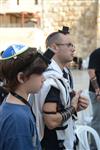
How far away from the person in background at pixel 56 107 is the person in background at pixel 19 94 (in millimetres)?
629

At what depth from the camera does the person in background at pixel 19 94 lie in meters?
2.03

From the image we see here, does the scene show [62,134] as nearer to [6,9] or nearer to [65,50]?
[65,50]

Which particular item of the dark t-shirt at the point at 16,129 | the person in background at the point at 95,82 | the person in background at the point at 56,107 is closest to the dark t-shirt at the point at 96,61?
the person in background at the point at 95,82

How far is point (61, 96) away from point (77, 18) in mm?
27587

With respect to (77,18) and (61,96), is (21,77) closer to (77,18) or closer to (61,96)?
(61,96)

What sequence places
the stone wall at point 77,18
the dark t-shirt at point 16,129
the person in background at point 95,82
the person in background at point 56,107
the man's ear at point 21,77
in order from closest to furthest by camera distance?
the dark t-shirt at point 16,129
the man's ear at point 21,77
the person in background at point 56,107
the person in background at point 95,82
the stone wall at point 77,18

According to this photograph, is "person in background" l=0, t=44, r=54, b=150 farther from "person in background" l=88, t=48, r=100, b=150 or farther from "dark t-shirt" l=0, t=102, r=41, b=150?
"person in background" l=88, t=48, r=100, b=150

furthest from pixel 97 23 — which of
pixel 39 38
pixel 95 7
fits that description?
pixel 39 38

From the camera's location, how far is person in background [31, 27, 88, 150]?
287 centimetres

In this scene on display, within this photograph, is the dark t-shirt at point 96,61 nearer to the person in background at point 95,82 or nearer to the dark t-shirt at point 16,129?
the person in background at point 95,82

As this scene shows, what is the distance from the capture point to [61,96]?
296 centimetres

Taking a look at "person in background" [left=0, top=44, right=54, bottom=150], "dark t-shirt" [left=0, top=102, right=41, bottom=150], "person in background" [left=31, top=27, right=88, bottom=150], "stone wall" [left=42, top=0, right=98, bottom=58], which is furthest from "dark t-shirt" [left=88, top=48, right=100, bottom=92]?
"stone wall" [left=42, top=0, right=98, bottom=58]

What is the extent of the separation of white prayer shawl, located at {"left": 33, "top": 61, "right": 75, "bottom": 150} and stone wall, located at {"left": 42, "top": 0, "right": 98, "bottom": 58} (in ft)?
88.0

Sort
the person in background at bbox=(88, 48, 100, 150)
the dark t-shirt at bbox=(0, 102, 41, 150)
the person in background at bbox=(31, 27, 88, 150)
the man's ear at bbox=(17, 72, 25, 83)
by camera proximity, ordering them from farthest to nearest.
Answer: the person in background at bbox=(88, 48, 100, 150) → the person in background at bbox=(31, 27, 88, 150) → the man's ear at bbox=(17, 72, 25, 83) → the dark t-shirt at bbox=(0, 102, 41, 150)
